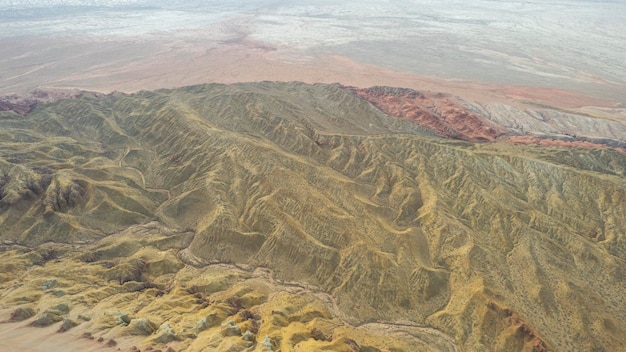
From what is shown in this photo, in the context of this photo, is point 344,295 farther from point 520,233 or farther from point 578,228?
point 578,228

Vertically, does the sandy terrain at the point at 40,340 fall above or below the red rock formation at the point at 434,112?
below

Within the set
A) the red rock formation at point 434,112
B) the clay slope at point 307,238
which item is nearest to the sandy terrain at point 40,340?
the clay slope at point 307,238

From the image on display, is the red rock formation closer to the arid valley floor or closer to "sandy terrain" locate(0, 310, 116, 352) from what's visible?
the arid valley floor

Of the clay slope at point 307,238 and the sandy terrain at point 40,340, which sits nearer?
the sandy terrain at point 40,340

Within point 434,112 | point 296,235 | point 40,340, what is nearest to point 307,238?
point 296,235

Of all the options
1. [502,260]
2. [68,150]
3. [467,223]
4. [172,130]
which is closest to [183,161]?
[172,130]

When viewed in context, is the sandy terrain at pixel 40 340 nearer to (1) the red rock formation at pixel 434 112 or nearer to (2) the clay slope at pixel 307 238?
(2) the clay slope at pixel 307 238

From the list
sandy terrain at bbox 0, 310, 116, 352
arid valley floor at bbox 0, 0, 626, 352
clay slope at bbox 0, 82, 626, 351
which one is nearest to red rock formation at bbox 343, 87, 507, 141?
arid valley floor at bbox 0, 0, 626, 352
